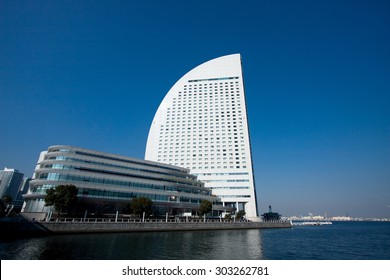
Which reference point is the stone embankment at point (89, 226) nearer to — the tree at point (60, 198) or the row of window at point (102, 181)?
the tree at point (60, 198)

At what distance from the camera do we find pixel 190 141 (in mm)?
137250

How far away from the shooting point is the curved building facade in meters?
64.5

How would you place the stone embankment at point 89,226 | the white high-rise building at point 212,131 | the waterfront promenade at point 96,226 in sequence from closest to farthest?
the stone embankment at point 89,226 < the waterfront promenade at point 96,226 < the white high-rise building at point 212,131

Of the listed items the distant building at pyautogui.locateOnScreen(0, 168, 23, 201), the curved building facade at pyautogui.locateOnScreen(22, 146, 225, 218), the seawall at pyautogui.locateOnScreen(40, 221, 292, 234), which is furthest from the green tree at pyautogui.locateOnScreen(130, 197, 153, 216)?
the distant building at pyautogui.locateOnScreen(0, 168, 23, 201)

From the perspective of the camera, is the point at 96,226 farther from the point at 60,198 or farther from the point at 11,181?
the point at 11,181

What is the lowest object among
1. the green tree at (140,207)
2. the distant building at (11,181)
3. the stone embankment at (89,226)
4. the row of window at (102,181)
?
the stone embankment at (89,226)

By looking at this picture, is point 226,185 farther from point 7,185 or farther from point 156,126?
point 7,185

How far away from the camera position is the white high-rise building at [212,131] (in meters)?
121

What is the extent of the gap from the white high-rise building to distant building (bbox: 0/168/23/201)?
114428 millimetres

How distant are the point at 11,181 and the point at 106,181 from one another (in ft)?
506

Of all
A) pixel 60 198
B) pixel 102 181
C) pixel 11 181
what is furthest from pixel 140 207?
pixel 11 181

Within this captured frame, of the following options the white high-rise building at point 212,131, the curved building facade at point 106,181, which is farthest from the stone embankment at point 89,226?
the white high-rise building at point 212,131

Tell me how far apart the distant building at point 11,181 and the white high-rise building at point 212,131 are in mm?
114428
